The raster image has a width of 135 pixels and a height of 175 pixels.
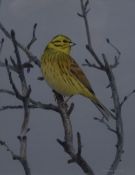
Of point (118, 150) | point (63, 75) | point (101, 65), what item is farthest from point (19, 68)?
point (63, 75)

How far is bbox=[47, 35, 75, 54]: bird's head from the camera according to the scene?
17.9 feet

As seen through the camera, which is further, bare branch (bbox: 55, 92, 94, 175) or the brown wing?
the brown wing

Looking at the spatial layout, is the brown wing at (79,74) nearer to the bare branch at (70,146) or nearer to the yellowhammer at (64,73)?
the yellowhammer at (64,73)

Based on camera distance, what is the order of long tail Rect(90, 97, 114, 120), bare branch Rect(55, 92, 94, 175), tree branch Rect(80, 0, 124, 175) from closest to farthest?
bare branch Rect(55, 92, 94, 175) → tree branch Rect(80, 0, 124, 175) → long tail Rect(90, 97, 114, 120)

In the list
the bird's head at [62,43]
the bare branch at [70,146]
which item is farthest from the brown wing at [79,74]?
the bare branch at [70,146]

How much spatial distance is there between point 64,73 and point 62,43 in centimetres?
37

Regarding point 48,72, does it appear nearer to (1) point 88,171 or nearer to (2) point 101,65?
(2) point 101,65

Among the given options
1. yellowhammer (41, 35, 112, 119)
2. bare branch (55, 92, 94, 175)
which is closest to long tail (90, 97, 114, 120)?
yellowhammer (41, 35, 112, 119)

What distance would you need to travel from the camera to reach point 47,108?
4.57 meters

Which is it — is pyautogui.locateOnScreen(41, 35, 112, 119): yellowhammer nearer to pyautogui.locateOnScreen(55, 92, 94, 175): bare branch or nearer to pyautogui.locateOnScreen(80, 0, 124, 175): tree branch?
pyautogui.locateOnScreen(80, 0, 124, 175): tree branch

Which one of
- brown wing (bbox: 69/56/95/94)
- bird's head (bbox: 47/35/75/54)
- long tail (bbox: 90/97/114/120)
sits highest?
bird's head (bbox: 47/35/75/54)

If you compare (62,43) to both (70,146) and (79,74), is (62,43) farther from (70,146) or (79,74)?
(70,146)

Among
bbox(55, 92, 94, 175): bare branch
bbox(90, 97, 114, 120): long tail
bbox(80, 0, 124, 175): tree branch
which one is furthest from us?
bbox(90, 97, 114, 120): long tail

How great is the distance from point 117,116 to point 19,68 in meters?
1.74
